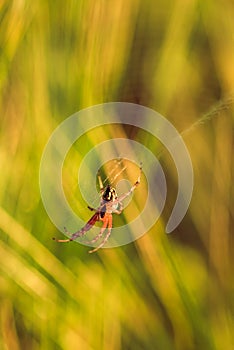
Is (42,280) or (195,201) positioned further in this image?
(195,201)

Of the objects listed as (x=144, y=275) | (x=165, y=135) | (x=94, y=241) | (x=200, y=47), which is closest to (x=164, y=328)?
(x=144, y=275)

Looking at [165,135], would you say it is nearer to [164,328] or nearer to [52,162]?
[52,162]

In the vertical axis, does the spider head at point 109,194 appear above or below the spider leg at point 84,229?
above

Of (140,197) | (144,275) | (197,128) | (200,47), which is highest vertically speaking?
(200,47)
